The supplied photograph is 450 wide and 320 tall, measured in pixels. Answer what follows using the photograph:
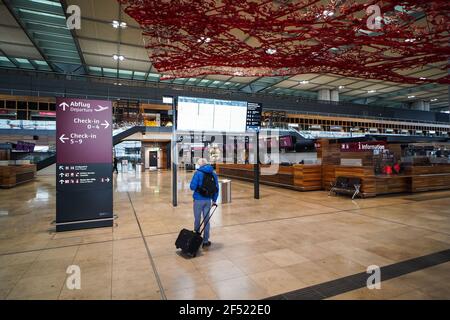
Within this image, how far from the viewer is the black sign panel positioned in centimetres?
796

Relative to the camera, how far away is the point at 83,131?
4605 mm

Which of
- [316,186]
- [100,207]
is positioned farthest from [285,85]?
[100,207]

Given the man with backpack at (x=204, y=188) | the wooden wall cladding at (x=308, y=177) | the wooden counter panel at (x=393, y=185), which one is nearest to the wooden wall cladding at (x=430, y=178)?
the wooden counter panel at (x=393, y=185)

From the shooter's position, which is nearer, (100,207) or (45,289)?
(45,289)

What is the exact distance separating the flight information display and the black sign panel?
22 cm

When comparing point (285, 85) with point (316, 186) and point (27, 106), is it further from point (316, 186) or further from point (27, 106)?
point (27, 106)

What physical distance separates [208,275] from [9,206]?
744 centimetres

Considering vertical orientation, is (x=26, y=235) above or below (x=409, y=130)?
below

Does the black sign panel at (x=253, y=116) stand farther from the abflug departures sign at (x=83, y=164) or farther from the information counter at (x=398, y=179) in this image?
the abflug departures sign at (x=83, y=164)

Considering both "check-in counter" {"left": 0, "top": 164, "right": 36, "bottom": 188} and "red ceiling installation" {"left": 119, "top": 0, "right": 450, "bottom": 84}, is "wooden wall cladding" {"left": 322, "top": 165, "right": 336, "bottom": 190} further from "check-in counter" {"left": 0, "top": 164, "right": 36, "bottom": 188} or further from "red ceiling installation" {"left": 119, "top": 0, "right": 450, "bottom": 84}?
"check-in counter" {"left": 0, "top": 164, "right": 36, "bottom": 188}

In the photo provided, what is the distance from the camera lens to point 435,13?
3.38 meters

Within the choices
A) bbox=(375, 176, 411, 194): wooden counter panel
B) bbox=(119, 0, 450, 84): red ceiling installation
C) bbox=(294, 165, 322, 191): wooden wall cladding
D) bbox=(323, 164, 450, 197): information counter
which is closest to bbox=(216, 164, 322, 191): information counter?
bbox=(294, 165, 322, 191): wooden wall cladding

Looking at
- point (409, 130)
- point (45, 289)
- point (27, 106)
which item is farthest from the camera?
point (409, 130)

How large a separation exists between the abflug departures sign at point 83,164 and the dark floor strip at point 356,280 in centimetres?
391
